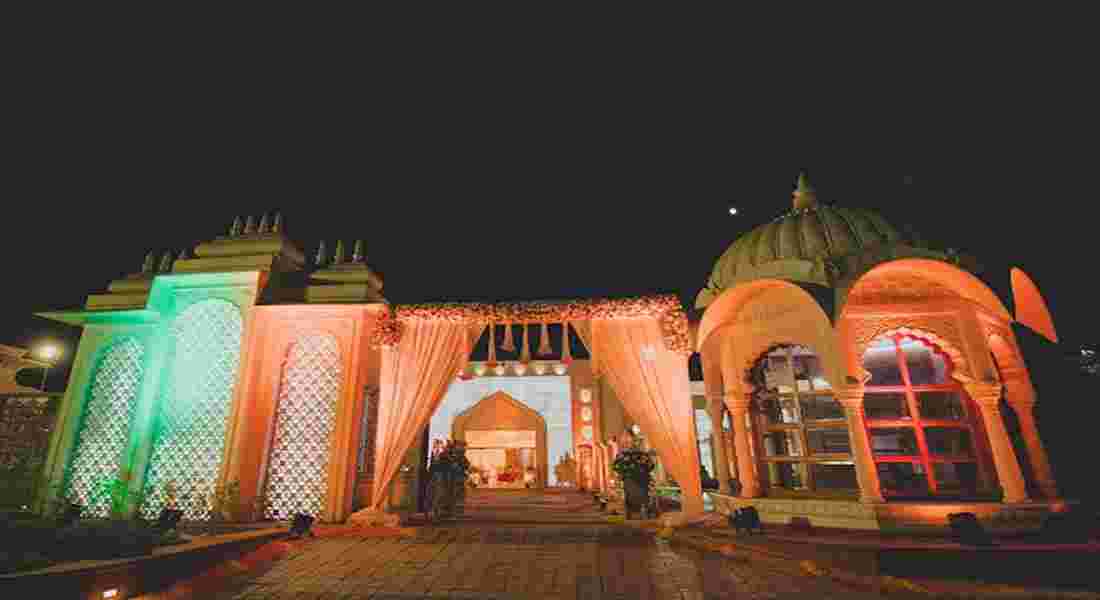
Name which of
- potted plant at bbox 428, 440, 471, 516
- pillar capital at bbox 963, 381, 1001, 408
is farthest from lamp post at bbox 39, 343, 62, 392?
pillar capital at bbox 963, 381, 1001, 408

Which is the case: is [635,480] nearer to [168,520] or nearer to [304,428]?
[304,428]

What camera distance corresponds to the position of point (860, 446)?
221 inches

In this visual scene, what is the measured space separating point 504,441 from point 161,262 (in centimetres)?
1417

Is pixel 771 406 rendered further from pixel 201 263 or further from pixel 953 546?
pixel 201 263

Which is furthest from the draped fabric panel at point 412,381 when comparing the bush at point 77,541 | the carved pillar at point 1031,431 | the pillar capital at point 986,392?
the carved pillar at point 1031,431

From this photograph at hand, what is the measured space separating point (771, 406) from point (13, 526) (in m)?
9.26

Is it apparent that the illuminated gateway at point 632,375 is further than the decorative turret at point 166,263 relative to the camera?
No

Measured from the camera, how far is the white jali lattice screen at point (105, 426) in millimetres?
7598

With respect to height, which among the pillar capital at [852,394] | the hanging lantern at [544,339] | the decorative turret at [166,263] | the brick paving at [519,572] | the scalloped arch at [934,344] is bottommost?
the brick paving at [519,572]

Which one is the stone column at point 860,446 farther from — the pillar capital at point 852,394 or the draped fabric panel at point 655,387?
the draped fabric panel at point 655,387

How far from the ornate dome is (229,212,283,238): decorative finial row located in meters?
7.69

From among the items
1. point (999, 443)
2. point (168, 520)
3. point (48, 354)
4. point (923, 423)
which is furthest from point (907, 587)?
point (48, 354)

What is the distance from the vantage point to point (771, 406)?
24.4 ft

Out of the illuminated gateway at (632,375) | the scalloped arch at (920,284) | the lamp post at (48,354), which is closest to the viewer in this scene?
the scalloped arch at (920,284)
